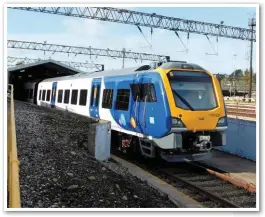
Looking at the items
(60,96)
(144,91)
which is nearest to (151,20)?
(144,91)

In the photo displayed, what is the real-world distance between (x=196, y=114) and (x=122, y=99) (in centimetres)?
276

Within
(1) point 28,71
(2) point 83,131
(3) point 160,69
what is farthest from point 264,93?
(1) point 28,71

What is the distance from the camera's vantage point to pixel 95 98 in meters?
14.4

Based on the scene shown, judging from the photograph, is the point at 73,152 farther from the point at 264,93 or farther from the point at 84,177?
the point at 264,93

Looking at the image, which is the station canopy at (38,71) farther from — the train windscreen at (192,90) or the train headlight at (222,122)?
the train headlight at (222,122)

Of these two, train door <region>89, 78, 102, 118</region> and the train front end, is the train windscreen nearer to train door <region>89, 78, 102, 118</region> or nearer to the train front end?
the train front end

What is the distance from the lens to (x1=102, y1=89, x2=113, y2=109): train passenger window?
13.0 metres

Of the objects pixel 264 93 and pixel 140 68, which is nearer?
pixel 264 93

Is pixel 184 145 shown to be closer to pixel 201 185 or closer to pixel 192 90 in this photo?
pixel 201 185

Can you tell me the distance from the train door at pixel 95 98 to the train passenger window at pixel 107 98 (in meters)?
0.61

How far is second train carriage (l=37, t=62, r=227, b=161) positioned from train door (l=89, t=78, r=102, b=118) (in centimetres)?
187
